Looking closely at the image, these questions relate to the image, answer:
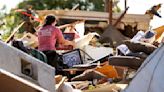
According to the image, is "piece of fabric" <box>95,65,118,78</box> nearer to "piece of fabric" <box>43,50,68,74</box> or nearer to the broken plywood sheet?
"piece of fabric" <box>43,50,68,74</box>

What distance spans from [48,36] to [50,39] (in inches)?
2.4

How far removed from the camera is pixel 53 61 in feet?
30.8

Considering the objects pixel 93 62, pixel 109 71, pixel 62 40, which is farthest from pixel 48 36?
pixel 109 71

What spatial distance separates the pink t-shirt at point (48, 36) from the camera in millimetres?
9664

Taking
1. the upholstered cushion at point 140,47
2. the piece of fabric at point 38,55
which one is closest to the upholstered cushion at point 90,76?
the piece of fabric at point 38,55

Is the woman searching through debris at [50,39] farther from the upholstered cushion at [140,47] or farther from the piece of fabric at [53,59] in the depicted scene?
the upholstered cushion at [140,47]

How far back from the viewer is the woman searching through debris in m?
9.42

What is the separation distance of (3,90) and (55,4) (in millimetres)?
40448

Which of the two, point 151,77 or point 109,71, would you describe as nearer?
point 151,77

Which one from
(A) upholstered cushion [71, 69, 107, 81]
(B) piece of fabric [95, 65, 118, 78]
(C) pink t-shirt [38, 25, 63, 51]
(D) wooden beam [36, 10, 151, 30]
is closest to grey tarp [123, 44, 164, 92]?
(A) upholstered cushion [71, 69, 107, 81]

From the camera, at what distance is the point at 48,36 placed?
970cm

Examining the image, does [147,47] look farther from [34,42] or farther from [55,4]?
[55,4]

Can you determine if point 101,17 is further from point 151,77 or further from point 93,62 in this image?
point 151,77

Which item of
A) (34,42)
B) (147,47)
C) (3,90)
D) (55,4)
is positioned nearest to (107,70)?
(147,47)
